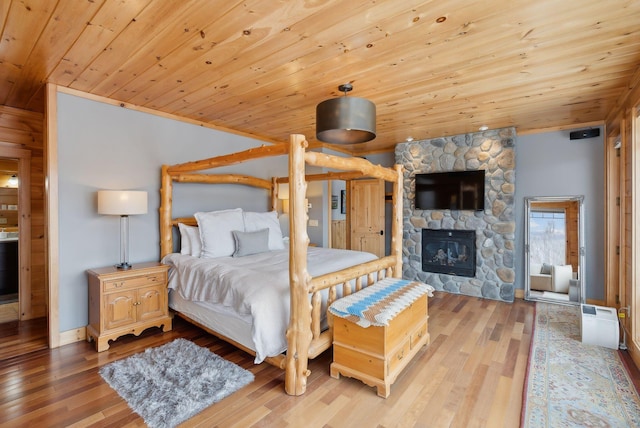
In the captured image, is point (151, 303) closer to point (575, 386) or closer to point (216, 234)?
point (216, 234)

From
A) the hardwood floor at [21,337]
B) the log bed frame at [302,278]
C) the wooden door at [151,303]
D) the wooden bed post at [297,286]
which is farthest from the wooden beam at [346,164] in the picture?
the hardwood floor at [21,337]

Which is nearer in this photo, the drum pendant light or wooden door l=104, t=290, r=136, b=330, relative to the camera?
the drum pendant light

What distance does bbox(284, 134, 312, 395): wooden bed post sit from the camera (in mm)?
2211

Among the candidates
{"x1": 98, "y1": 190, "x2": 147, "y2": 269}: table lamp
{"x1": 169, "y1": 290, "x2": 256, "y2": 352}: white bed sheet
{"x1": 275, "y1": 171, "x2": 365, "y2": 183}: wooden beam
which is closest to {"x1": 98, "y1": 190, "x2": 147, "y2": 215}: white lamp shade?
{"x1": 98, "y1": 190, "x2": 147, "y2": 269}: table lamp

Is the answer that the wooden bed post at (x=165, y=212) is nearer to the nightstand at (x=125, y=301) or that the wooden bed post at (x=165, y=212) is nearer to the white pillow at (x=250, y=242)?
the nightstand at (x=125, y=301)

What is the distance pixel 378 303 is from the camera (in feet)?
7.74

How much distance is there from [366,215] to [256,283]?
3.80 m

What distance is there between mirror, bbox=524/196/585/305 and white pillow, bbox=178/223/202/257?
180 inches

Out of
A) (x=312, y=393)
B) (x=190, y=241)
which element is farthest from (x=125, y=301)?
(x=312, y=393)

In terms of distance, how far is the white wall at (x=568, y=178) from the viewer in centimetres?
418

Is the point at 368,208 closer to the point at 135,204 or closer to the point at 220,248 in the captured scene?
the point at 220,248

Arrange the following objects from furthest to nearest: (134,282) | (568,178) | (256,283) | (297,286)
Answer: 1. (568,178)
2. (134,282)
3. (256,283)
4. (297,286)

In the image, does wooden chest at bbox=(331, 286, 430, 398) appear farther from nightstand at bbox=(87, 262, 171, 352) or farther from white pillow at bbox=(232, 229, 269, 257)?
nightstand at bbox=(87, 262, 171, 352)

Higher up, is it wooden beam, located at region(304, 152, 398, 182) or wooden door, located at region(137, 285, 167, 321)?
wooden beam, located at region(304, 152, 398, 182)
